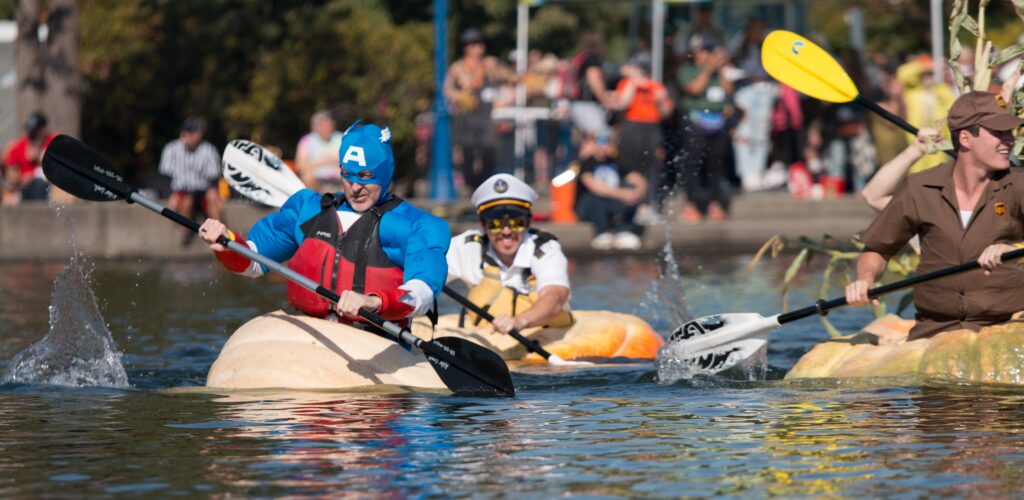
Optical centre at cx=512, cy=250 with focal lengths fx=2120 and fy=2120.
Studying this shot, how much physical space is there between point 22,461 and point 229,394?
203cm

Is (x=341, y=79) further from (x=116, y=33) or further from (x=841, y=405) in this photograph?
(x=841, y=405)

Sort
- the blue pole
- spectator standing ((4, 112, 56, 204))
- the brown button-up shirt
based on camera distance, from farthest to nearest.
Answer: the blue pole → spectator standing ((4, 112, 56, 204)) → the brown button-up shirt

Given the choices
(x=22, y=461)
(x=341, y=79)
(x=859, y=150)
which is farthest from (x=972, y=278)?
(x=341, y=79)

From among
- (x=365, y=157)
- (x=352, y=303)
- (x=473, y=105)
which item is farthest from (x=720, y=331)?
(x=473, y=105)

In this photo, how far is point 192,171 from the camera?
2081 centimetres

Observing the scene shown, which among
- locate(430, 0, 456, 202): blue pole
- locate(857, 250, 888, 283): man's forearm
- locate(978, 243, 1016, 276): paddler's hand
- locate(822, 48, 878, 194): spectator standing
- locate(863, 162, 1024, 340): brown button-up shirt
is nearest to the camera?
locate(978, 243, 1016, 276): paddler's hand

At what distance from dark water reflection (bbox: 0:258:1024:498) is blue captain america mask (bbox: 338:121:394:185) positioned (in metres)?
1.04

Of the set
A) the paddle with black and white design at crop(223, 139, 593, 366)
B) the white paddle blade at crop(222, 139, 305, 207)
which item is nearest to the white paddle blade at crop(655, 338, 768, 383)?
the paddle with black and white design at crop(223, 139, 593, 366)

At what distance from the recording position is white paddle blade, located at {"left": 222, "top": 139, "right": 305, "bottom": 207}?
39.4 feet

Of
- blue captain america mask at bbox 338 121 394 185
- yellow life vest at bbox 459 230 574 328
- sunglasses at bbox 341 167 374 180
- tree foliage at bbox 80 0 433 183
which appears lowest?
yellow life vest at bbox 459 230 574 328

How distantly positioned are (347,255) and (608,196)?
1113 centimetres

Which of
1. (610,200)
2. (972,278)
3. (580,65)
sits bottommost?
(972,278)

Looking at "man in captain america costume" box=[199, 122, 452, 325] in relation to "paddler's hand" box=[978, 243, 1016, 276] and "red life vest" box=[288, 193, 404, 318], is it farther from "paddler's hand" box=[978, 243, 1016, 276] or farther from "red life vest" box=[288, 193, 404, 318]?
"paddler's hand" box=[978, 243, 1016, 276]

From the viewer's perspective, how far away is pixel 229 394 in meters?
10.2
